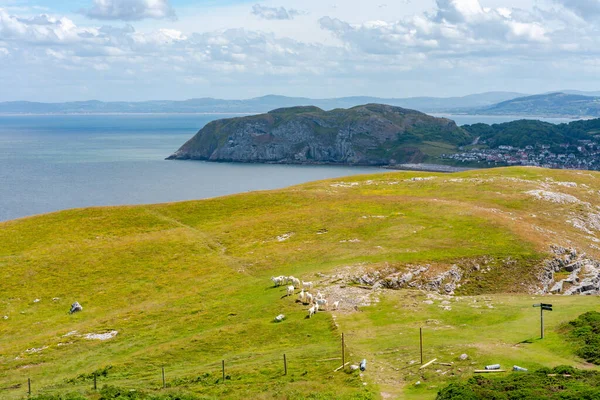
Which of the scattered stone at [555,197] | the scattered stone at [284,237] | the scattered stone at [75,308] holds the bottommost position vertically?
the scattered stone at [75,308]

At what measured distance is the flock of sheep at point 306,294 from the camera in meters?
43.5

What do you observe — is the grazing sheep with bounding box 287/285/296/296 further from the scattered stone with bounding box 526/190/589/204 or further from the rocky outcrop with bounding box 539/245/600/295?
the scattered stone with bounding box 526/190/589/204

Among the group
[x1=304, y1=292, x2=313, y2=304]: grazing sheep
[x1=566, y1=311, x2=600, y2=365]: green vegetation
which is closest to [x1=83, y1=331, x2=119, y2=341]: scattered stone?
[x1=304, y1=292, x2=313, y2=304]: grazing sheep

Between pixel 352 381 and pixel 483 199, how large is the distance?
2122 inches

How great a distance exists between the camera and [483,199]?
78.4 meters

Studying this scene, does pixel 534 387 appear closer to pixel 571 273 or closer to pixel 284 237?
pixel 571 273

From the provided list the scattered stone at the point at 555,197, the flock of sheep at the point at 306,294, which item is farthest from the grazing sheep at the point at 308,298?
the scattered stone at the point at 555,197

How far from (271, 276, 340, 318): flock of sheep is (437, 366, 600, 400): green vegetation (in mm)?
16436

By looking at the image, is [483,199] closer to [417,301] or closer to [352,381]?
[417,301]

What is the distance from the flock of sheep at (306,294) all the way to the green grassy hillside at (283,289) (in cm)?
89

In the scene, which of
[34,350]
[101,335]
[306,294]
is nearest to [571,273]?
[306,294]

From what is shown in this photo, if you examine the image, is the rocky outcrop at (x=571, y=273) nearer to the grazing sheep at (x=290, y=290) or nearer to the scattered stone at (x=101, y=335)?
the grazing sheep at (x=290, y=290)

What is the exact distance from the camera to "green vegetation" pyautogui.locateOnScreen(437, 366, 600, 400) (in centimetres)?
2539

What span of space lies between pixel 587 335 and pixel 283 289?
24240 millimetres
